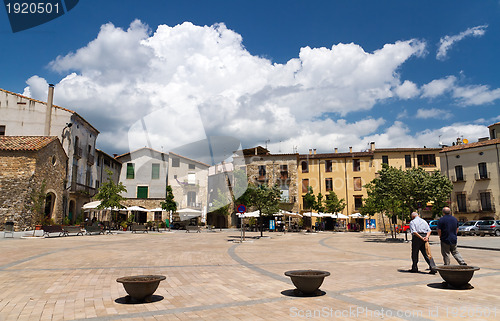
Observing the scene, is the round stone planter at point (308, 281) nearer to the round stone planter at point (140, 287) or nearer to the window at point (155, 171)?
the round stone planter at point (140, 287)

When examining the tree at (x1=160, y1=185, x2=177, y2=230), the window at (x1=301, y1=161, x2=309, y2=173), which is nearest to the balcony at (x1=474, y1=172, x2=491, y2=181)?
the window at (x1=301, y1=161, x2=309, y2=173)

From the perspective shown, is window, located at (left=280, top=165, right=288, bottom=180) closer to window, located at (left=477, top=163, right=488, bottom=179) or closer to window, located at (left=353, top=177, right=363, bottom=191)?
window, located at (left=353, top=177, right=363, bottom=191)

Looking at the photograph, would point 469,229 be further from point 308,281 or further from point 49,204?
point 49,204

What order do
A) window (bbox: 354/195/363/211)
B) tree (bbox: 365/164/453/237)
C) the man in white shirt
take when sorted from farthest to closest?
window (bbox: 354/195/363/211) < tree (bbox: 365/164/453/237) < the man in white shirt

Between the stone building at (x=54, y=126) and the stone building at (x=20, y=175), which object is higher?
the stone building at (x=54, y=126)

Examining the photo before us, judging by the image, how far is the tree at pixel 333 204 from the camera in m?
42.7

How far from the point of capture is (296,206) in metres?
46.4

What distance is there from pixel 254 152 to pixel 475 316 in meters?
46.1

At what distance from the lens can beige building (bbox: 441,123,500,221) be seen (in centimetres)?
3859

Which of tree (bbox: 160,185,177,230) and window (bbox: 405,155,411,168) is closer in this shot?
tree (bbox: 160,185,177,230)

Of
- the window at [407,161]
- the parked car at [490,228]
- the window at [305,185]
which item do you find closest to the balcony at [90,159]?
the window at [305,185]

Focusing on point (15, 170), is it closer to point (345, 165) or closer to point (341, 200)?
point (341, 200)

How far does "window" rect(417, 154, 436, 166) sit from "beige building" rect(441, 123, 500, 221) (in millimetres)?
1821

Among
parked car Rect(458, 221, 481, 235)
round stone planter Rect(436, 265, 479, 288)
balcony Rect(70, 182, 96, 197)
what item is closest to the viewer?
round stone planter Rect(436, 265, 479, 288)
